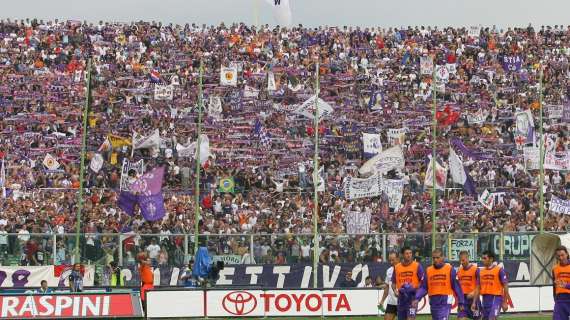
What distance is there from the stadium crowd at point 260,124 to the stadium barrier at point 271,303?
4827 millimetres

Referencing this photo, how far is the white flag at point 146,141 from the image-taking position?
43.3 m

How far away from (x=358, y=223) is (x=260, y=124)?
33.4 feet

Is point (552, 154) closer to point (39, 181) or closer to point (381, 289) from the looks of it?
point (381, 289)

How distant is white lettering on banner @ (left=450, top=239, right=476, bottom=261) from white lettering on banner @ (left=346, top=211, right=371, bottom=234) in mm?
2884

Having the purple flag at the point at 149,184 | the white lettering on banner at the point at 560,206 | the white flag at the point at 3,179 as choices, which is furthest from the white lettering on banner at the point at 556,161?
the white flag at the point at 3,179

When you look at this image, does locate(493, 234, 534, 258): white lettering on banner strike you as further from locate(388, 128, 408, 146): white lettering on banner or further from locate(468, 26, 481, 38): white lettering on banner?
locate(468, 26, 481, 38): white lettering on banner

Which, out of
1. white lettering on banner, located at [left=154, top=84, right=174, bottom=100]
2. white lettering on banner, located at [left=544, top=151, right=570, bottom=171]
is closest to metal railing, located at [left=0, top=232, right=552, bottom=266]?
white lettering on banner, located at [left=544, top=151, right=570, bottom=171]

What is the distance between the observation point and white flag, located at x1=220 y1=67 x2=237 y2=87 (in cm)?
4838

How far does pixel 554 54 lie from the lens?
5741 cm

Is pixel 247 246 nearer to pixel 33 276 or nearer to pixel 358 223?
pixel 358 223

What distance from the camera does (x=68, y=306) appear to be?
30500 millimetres

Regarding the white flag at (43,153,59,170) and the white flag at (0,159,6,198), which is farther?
the white flag at (43,153,59,170)

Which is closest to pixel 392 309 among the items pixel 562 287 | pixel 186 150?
pixel 562 287

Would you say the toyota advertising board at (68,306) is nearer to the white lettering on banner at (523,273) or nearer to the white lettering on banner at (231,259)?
the white lettering on banner at (231,259)
